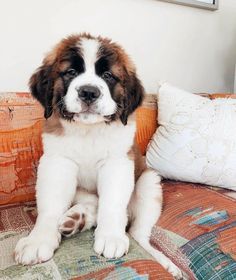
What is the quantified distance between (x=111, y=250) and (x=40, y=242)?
19cm

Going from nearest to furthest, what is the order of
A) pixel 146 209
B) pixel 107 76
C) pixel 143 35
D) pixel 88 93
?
1. pixel 88 93
2. pixel 107 76
3. pixel 146 209
4. pixel 143 35

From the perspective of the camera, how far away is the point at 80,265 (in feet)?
2.78

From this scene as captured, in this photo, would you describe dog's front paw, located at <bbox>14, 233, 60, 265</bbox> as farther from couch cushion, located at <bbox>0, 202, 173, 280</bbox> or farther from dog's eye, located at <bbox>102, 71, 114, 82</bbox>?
dog's eye, located at <bbox>102, 71, 114, 82</bbox>

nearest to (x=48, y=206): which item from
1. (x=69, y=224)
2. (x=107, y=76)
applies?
(x=69, y=224)

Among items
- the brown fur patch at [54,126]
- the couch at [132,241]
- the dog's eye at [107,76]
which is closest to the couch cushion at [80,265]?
the couch at [132,241]

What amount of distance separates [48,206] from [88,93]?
38cm

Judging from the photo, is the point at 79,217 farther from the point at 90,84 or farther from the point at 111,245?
the point at 90,84

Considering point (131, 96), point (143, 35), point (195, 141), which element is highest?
point (143, 35)

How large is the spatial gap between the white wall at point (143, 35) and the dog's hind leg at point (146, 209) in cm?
78

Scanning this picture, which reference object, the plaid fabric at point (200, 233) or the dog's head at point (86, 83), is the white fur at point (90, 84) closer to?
the dog's head at point (86, 83)

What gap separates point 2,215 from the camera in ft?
4.05

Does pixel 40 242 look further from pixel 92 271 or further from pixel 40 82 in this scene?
pixel 40 82

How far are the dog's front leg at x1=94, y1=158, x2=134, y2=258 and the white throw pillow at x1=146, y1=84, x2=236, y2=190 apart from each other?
0.37 meters

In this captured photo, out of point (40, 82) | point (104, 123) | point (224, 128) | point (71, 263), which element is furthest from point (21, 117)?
point (224, 128)
